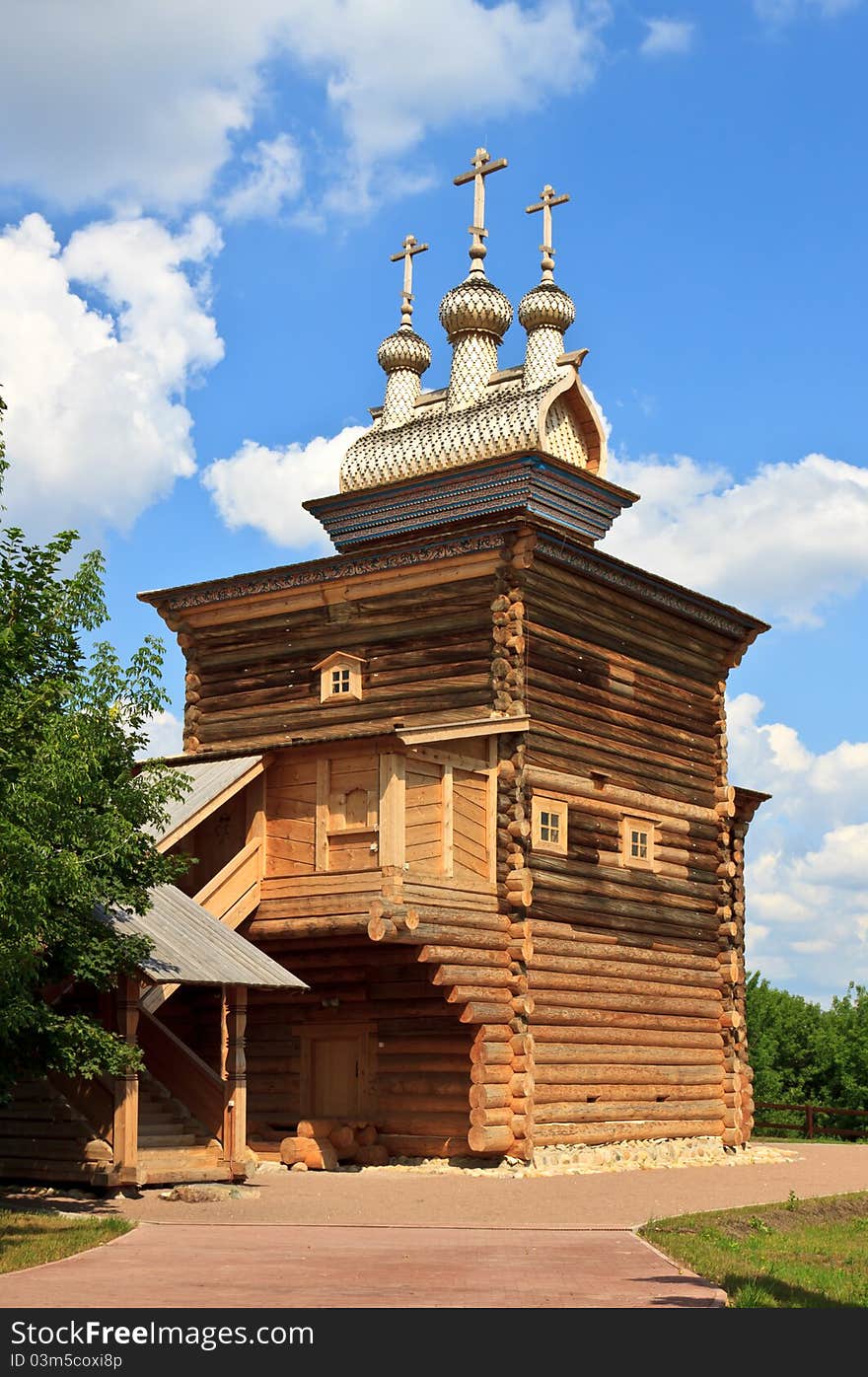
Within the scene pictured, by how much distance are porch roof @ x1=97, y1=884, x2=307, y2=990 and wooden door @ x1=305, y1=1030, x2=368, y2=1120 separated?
4622 millimetres

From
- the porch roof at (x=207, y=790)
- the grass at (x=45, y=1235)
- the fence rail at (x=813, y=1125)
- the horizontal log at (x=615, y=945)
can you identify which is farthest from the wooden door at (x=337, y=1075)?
the fence rail at (x=813, y=1125)

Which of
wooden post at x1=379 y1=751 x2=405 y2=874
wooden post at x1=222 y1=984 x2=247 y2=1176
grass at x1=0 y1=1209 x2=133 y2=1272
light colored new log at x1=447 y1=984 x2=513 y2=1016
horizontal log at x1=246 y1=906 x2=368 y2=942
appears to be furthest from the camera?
light colored new log at x1=447 y1=984 x2=513 y2=1016

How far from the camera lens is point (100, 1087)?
20.3 metres

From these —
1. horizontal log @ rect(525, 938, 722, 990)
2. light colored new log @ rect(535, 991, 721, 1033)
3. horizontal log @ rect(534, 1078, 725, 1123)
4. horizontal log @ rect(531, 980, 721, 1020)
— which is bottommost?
horizontal log @ rect(534, 1078, 725, 1123)

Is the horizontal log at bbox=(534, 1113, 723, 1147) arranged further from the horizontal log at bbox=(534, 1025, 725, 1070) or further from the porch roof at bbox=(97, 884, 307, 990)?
the porch roof at bbox=(97, 884, 307, 990)

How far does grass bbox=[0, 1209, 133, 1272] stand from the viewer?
1364cm

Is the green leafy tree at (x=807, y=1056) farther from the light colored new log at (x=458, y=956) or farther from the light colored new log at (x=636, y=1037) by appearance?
the light colored new log at (x=458, y=956)

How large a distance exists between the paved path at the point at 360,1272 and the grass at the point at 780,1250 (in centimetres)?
31

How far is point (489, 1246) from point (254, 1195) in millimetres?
5786

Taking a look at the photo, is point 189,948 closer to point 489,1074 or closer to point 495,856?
point 489,1074

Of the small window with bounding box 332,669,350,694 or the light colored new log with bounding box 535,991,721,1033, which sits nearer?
the light colored new log with bounding box 535,991,721,1033

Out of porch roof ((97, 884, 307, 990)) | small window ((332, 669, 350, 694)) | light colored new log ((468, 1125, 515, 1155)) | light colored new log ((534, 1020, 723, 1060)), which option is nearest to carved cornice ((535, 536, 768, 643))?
small window ((332, 669, 350, 694))
